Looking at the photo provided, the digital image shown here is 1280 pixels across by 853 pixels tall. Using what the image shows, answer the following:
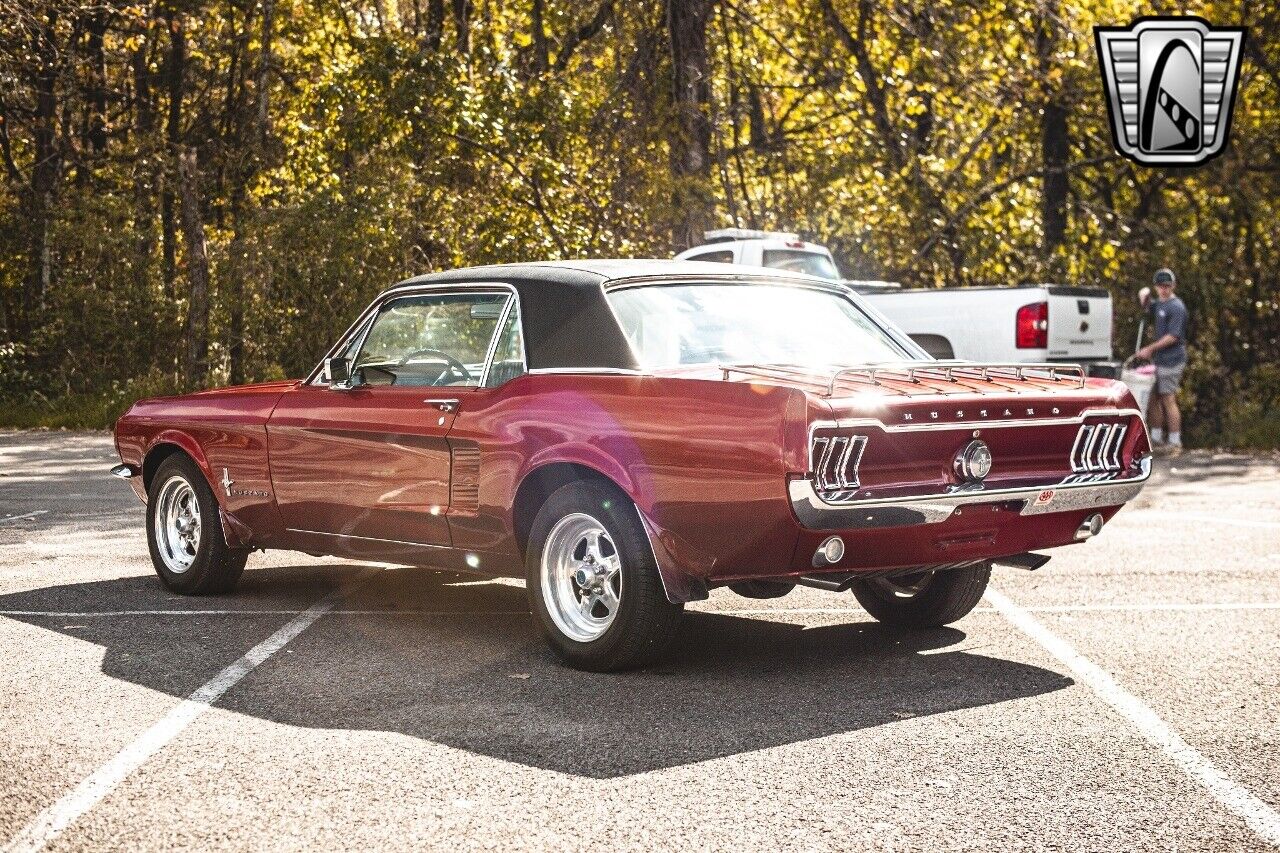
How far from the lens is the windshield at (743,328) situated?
6566mm

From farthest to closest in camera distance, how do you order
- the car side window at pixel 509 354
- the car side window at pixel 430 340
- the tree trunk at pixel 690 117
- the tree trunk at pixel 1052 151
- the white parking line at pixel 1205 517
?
the tree trunk at pixel 1052 151, the tree trunk at pixel 690 117, the white parking line at pixel 1205 517, the car side window at pixel 430 340, the car side window at pixel 509 354

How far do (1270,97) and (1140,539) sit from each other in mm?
15483

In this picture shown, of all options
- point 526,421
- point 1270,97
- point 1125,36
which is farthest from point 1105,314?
point 526,421

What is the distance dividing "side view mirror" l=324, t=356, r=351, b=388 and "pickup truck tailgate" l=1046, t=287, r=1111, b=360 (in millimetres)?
10566

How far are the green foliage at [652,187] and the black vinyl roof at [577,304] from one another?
13.9 metres

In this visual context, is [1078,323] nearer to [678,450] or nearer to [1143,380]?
[1143,380]

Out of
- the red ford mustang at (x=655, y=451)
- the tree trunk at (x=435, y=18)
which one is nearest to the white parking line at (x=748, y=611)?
the red ford mustang at (x=655, y=451)

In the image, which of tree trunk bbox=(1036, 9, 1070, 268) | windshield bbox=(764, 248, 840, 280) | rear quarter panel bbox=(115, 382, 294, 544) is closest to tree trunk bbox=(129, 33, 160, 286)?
windshield bbox=(764, 248, 840, 280)

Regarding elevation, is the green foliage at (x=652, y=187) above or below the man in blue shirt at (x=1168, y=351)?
above

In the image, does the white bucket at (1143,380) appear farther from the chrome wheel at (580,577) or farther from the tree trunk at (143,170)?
the chrome wheel at (580,577)

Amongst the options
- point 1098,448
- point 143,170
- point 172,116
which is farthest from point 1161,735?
point 172,116

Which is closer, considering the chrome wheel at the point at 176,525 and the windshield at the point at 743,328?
the windshield at the point at 743,328

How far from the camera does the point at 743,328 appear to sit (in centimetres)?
680

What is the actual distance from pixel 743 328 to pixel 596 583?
1.23m
